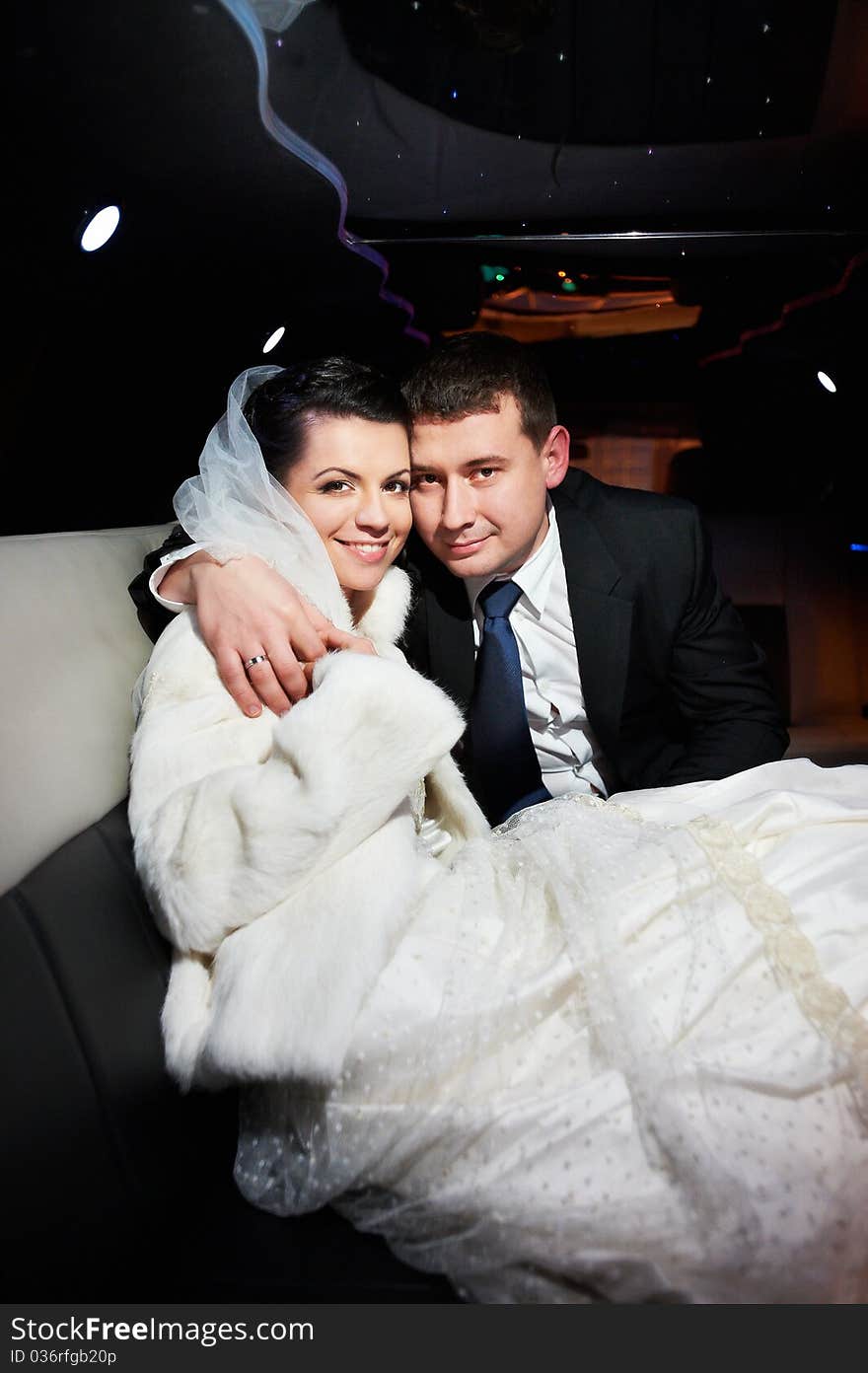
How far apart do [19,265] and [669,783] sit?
5.06ft

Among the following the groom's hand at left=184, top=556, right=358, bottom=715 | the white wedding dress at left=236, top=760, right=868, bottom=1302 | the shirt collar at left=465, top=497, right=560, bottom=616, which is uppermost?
the groom's hand at left=184, top=556, right=358, bottom=715

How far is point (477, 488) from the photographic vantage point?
1605 mm

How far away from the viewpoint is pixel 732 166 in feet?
6.67

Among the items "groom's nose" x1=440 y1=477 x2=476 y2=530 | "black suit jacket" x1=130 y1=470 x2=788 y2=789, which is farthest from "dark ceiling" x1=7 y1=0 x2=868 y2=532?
"groom's nose" x1=440 y1=477 x2=476 y2=530

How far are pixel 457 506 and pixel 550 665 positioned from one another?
1.41 ft

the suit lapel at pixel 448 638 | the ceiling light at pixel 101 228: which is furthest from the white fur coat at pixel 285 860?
the ceiling light at pixel 101 228

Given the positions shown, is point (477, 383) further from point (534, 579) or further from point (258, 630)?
point (258, 630)

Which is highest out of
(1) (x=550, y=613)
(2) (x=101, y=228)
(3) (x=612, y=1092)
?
(2) (x=101, y=228)

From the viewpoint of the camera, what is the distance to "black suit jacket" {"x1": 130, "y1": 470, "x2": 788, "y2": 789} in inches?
69.9

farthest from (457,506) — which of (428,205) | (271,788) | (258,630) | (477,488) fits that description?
(428,205)
